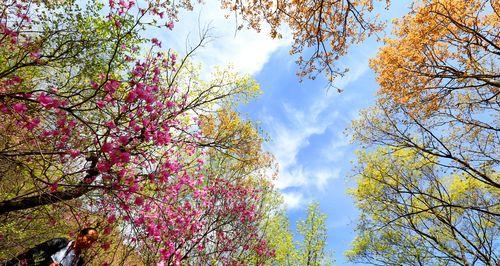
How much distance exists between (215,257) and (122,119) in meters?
7.26

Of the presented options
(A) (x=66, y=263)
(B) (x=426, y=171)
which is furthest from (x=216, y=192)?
(B) (x=426, y=171)

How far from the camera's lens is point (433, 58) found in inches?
321

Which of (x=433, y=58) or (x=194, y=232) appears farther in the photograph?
(x=194, y=232)

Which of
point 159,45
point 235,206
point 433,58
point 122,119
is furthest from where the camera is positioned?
point 235,206

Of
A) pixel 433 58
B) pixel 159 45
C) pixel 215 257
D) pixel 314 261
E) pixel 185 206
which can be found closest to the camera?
pixel 159 45

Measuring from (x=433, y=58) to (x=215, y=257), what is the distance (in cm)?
901

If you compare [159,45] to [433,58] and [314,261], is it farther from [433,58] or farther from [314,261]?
[314,261]

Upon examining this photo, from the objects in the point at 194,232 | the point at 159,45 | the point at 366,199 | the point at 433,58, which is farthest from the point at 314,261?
the point at 159,45

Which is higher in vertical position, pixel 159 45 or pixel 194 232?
pixel 159 45

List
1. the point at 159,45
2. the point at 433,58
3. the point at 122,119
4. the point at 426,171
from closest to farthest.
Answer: the point at 122,119
the point at 159,45
the point at 433,58
the point at 426,171

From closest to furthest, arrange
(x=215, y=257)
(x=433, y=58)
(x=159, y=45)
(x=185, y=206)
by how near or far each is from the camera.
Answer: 1. (x=159, y=45)
2. (x=433, y=58)
3. (x=185, y=206)
4. (x=215, y=257)

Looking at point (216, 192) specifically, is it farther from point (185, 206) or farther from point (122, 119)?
point (122, 119)

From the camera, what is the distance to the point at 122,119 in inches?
190

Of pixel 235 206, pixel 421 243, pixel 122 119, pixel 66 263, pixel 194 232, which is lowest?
pixel 66 263
